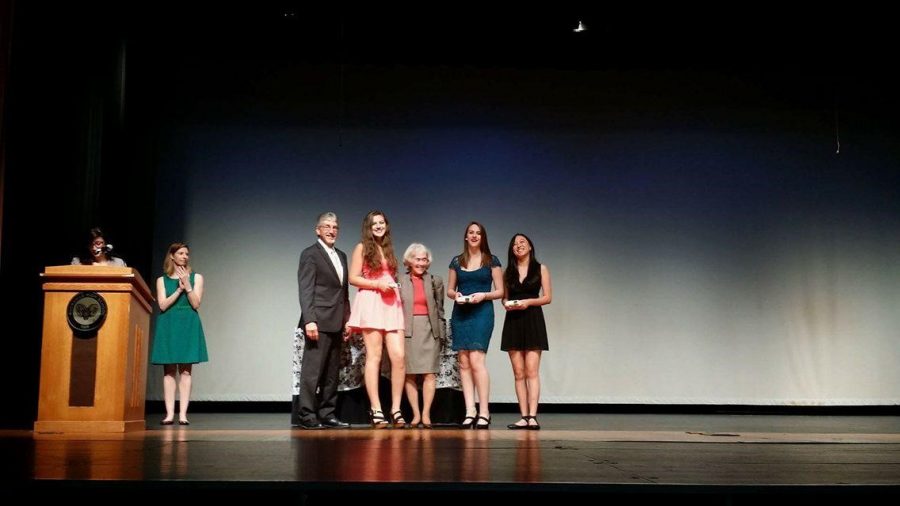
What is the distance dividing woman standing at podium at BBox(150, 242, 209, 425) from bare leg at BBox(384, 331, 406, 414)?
1.45m

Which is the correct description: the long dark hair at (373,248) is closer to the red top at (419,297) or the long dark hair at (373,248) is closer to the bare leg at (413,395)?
the red top at (419,297)

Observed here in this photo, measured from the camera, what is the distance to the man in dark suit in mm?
5387

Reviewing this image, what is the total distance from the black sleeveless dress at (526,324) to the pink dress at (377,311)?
71cm

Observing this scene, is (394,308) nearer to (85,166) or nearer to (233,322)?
(85,166)

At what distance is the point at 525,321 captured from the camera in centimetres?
568

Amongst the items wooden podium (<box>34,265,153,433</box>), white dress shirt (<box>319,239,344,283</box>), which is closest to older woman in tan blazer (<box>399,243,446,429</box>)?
white dress shirt (<box>319,239,344,283</box>)

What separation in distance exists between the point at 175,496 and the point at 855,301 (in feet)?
26.0

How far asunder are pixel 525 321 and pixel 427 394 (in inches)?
31.3

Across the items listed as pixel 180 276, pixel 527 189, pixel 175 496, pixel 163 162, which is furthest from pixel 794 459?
pixel 163 162

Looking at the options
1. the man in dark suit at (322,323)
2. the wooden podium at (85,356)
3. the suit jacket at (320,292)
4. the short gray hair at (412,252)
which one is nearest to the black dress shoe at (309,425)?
the man in dark suit at (322,323)

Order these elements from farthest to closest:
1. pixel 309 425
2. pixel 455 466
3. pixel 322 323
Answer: pixel 322 323, pixel 309 425, pixel 455 466

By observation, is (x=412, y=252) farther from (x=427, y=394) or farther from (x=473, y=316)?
(x=427, y=394)

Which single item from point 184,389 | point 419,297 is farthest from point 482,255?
point 184,389

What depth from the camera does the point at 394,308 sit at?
5535mm
